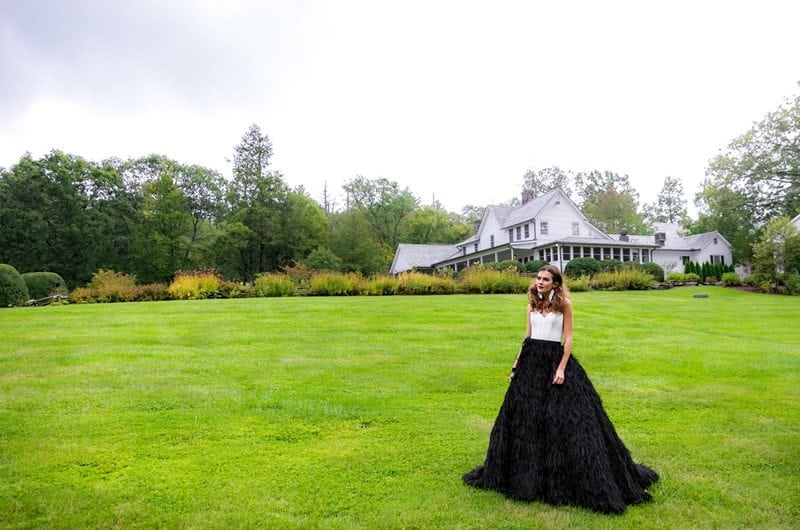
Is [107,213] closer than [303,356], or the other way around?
[303,356]

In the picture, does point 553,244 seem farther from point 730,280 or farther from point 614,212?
point 614,212

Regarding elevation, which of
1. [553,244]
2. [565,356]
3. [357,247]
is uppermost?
[357,247]

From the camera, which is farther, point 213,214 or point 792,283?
point 213,214

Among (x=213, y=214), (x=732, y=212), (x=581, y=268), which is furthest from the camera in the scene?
(x=213, y=214)

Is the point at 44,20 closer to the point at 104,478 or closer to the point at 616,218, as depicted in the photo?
the point at 104,478

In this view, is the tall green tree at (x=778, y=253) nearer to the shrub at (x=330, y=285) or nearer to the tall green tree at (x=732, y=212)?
the tall green tree at (x=732, y=212)

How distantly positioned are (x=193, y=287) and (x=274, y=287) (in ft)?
9.95

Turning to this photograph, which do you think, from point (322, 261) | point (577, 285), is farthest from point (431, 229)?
point (577, 285)

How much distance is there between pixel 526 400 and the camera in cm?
396

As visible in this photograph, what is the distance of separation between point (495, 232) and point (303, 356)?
36.5m

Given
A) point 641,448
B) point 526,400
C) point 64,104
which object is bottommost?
point 641,448

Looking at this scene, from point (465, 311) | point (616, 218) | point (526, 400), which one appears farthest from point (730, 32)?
point (616, 218)

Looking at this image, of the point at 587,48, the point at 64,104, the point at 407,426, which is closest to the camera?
the point at 407,426

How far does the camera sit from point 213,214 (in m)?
53.1
